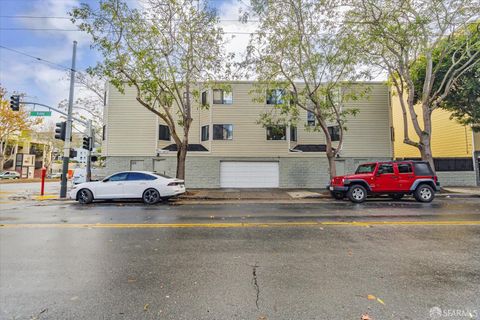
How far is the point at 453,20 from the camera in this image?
13172mm

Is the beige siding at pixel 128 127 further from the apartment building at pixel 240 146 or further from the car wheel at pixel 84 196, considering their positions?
the car wheel at pixel 84 196

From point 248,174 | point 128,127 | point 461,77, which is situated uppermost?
point 461,77

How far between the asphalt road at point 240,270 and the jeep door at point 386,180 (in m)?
4.68

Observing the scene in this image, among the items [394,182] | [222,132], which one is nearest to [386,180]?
[394,182]

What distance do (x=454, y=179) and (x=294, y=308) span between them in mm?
22468

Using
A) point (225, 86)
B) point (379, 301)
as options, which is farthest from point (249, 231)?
point (225, 86)

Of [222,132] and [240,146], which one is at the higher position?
[222,132]

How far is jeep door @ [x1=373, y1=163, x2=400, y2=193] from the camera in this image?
11.5 meters

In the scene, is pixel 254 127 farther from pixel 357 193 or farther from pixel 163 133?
pixel 357 193

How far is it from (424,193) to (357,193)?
3.02 m

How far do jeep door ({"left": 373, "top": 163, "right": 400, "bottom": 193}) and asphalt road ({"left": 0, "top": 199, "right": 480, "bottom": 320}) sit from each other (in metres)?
4.68

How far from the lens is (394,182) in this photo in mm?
11469

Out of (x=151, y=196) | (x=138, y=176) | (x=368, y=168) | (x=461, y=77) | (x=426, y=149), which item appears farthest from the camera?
(x=461, y=77)

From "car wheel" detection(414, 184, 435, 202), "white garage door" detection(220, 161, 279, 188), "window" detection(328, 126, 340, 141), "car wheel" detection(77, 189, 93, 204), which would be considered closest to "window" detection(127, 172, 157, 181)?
"car wheel" detection(77, 189, 93, 204)
